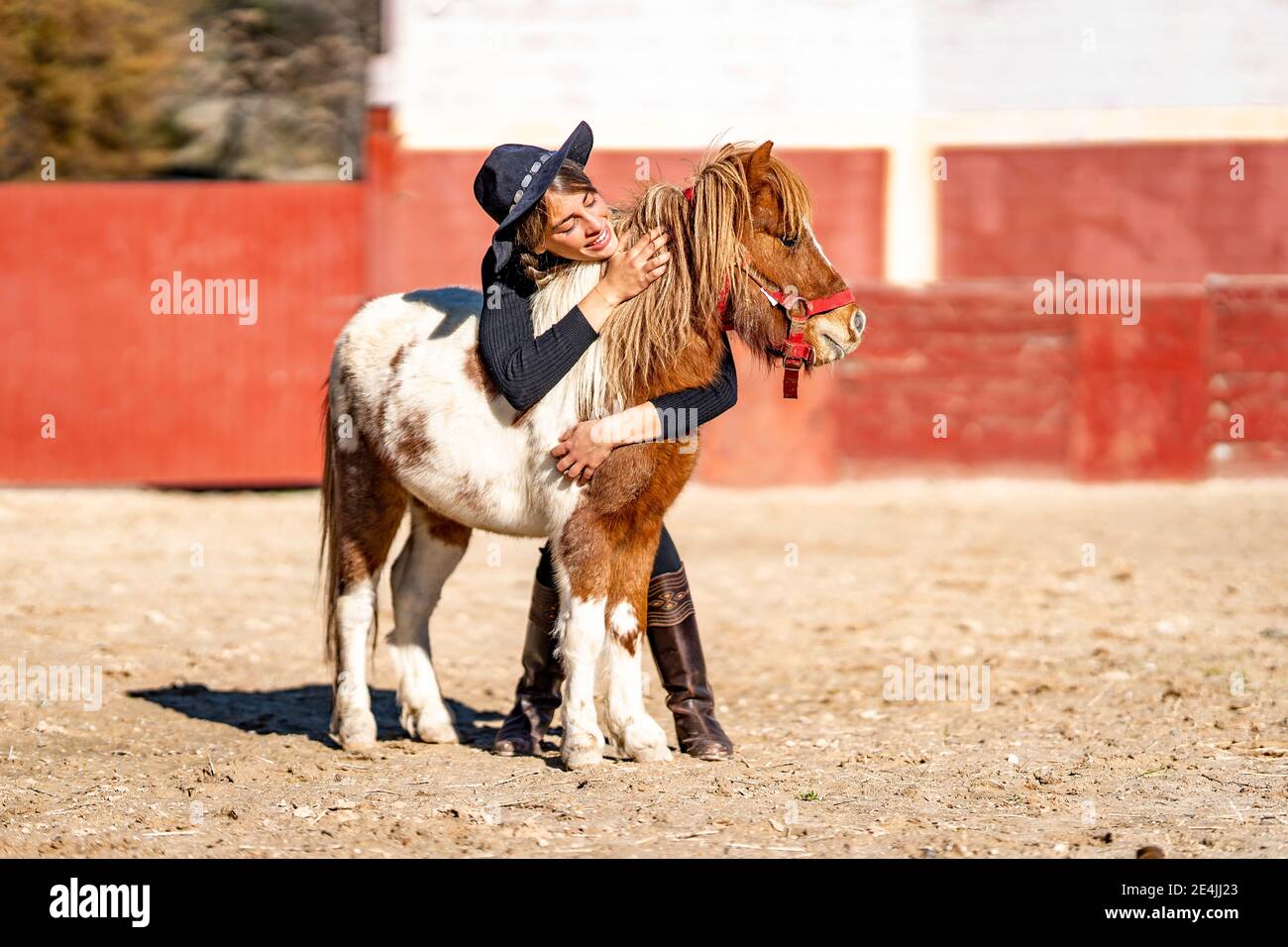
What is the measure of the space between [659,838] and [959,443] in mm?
9513

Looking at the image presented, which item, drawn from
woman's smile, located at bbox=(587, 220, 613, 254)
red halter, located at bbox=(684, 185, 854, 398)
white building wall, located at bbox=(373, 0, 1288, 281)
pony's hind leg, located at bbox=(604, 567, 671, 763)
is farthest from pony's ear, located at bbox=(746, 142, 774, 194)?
white building wall, located at bbox=(373, 0, 1288, 281)

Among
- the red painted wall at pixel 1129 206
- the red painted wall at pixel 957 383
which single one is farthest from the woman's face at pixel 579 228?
the red painted wall at pixel 1129 206

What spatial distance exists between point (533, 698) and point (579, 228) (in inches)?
67.7

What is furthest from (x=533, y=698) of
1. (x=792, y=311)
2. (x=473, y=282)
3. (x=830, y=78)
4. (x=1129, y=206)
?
(x=1129, y=206)

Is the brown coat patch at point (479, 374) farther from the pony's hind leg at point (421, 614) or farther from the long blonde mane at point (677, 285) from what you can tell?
the pony's hind leg at point (421, 614)

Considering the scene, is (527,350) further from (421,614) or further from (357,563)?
(421,614)

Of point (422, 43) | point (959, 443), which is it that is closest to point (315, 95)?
point (422, 43)

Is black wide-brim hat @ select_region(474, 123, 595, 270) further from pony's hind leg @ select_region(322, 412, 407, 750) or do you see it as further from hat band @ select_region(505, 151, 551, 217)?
pony's hind leg @ select_region(322, 412, 407, 750)

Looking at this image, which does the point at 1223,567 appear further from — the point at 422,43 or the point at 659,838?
the point at 422,43

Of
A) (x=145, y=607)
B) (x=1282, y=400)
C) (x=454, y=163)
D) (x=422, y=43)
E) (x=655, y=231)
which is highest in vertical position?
(x=422, y=43)

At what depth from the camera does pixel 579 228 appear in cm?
518

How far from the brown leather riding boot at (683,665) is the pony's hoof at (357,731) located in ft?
3.45

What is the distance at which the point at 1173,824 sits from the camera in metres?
4.73

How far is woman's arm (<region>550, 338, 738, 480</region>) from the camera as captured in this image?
5.17 meters
